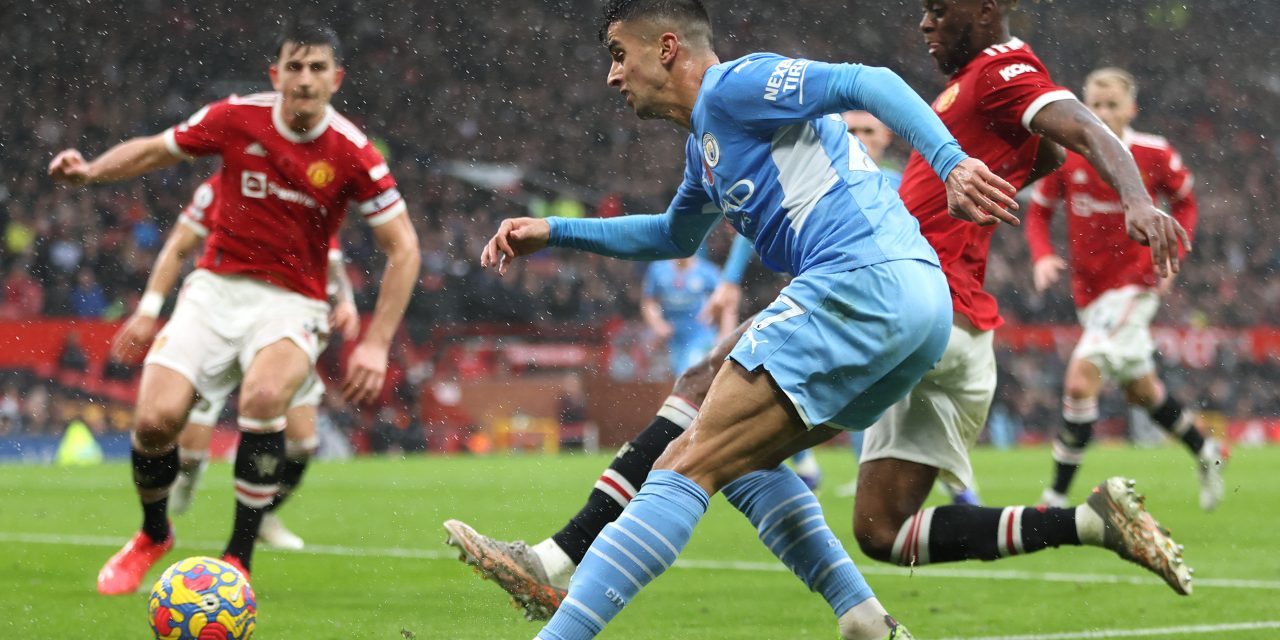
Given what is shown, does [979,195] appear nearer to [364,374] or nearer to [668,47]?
[668,47]

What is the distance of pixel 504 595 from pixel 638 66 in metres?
2.72

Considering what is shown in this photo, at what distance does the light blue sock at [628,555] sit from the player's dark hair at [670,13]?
115cm

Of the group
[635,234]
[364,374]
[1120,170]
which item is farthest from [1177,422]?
[635,234]

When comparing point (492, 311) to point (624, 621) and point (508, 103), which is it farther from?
point (624, 621)

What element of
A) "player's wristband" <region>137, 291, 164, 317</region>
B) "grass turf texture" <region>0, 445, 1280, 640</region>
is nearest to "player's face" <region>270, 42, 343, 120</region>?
"player's wristband" <region>137, 291, 164, 317</region>

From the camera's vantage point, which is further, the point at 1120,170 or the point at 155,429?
the point at 155,429

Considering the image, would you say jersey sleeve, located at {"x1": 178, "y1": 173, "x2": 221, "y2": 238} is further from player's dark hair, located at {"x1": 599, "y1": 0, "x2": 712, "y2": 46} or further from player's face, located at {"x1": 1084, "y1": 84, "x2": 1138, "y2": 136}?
player's face, located at {"x1": 1084, "y1": 84, "x2": 1138, "y2": 136}

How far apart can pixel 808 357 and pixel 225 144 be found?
11.4 ft

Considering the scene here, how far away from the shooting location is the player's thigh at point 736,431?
3.36 metres

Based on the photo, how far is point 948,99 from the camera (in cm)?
460

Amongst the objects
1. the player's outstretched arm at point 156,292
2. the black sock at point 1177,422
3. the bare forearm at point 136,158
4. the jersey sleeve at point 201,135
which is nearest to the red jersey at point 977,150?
the jersey sleeve at point 201,135

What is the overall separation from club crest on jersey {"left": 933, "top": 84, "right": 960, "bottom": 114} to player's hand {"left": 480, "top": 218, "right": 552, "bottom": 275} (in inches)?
54.0

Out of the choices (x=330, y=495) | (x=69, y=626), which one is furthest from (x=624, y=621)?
(x=330, y=495)

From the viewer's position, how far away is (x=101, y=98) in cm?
2069
